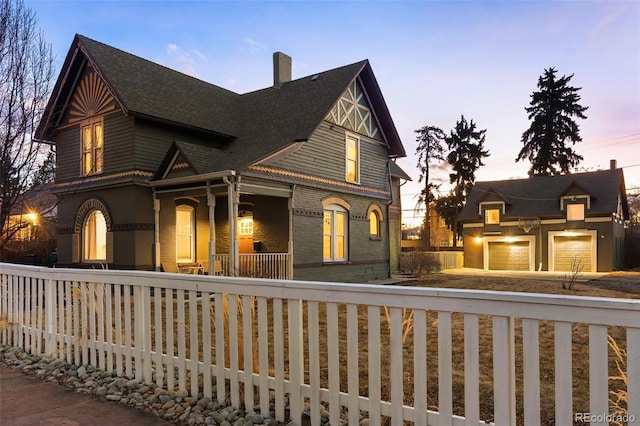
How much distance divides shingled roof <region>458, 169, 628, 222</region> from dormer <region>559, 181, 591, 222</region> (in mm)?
130

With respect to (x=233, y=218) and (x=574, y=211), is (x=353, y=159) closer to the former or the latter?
(x=233, y=218)

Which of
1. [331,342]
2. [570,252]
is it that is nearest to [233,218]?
[331,342]

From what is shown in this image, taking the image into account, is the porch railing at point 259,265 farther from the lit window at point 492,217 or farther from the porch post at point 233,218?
the lit window at point 492,217

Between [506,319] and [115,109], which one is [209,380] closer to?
[506,319]

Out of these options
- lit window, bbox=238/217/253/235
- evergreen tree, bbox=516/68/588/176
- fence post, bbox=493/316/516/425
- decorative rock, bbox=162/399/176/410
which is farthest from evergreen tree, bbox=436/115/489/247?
fence post, bbox=493/316/516/425

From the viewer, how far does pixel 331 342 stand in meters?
3.06

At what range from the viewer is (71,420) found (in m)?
3.47

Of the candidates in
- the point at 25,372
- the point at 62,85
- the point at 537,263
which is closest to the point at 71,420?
the point at 25,372

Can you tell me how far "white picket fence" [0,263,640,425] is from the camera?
2242 mm

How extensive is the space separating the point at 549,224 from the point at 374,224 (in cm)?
1565

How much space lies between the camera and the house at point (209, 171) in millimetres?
12836

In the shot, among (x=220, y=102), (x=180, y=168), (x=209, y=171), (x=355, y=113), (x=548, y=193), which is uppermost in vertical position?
(x=220, y=102)

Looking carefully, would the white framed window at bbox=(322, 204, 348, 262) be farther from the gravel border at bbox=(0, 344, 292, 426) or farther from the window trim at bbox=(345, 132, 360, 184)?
the gravel border at bbox=(0, 344, 292, 426)

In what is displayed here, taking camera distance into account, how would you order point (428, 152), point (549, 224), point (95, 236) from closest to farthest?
point (95, 236) < point (549, 224) < point (428, 152)
